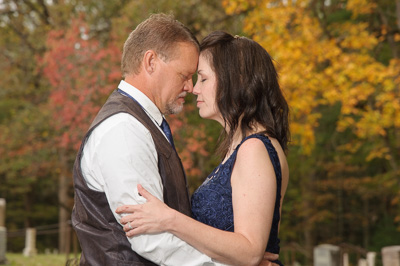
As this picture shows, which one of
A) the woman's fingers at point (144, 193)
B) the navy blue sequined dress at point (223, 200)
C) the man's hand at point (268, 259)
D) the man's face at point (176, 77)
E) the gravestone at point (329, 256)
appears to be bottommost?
the gravestone at point (329, 256)

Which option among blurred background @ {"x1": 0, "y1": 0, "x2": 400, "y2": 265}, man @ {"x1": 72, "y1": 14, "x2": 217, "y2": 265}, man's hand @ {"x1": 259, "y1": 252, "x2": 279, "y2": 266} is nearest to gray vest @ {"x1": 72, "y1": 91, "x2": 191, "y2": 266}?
man @ {"x1": 72, "y1": 14, "x2": 217, "y2": 265}

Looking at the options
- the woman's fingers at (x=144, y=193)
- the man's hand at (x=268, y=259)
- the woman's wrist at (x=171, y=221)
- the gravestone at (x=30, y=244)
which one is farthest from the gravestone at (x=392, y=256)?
the gravestone at (x=30, y=244)

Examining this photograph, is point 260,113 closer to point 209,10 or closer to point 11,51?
point 209,10

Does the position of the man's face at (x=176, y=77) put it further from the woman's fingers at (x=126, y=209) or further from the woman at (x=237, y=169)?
the woman's fingers at (x=126, y=209)

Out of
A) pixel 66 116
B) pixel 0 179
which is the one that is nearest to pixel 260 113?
pixel 66 116

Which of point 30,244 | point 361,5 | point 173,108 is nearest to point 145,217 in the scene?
point 173,108

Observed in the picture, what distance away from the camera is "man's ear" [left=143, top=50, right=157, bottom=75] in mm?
2761

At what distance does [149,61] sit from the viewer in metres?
2.79

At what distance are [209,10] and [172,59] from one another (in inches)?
454

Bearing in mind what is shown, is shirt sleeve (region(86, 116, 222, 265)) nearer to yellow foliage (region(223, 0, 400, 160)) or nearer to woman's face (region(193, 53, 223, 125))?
woman's face (region(193, 53, 223, 125))

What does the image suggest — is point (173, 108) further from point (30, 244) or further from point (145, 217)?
point (30, 244)

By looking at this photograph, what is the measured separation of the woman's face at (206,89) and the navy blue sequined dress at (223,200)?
1.10 ft

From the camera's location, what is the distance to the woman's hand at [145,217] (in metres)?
2.34

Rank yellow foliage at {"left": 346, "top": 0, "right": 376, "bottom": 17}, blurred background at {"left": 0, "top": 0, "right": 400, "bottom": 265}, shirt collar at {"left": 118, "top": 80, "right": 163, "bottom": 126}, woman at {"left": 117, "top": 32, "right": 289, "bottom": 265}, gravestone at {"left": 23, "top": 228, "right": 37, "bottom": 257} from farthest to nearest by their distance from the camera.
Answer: gravestone at {"left": 23, "top": 228, "right": 37, "bottom": 257}
yellow foliage at {"left": 346, "top": 0, "right": 376, "bottom": 17}
blurred background at {"left": 0, "top": 0, "right": 400, "bottom": 265}
shirt collar at {"left": 118, "top": 80, "right": 163, "bottom": 126}
woman at {"left": 117, "top": 32, "right": 289, "bottom": 265}
